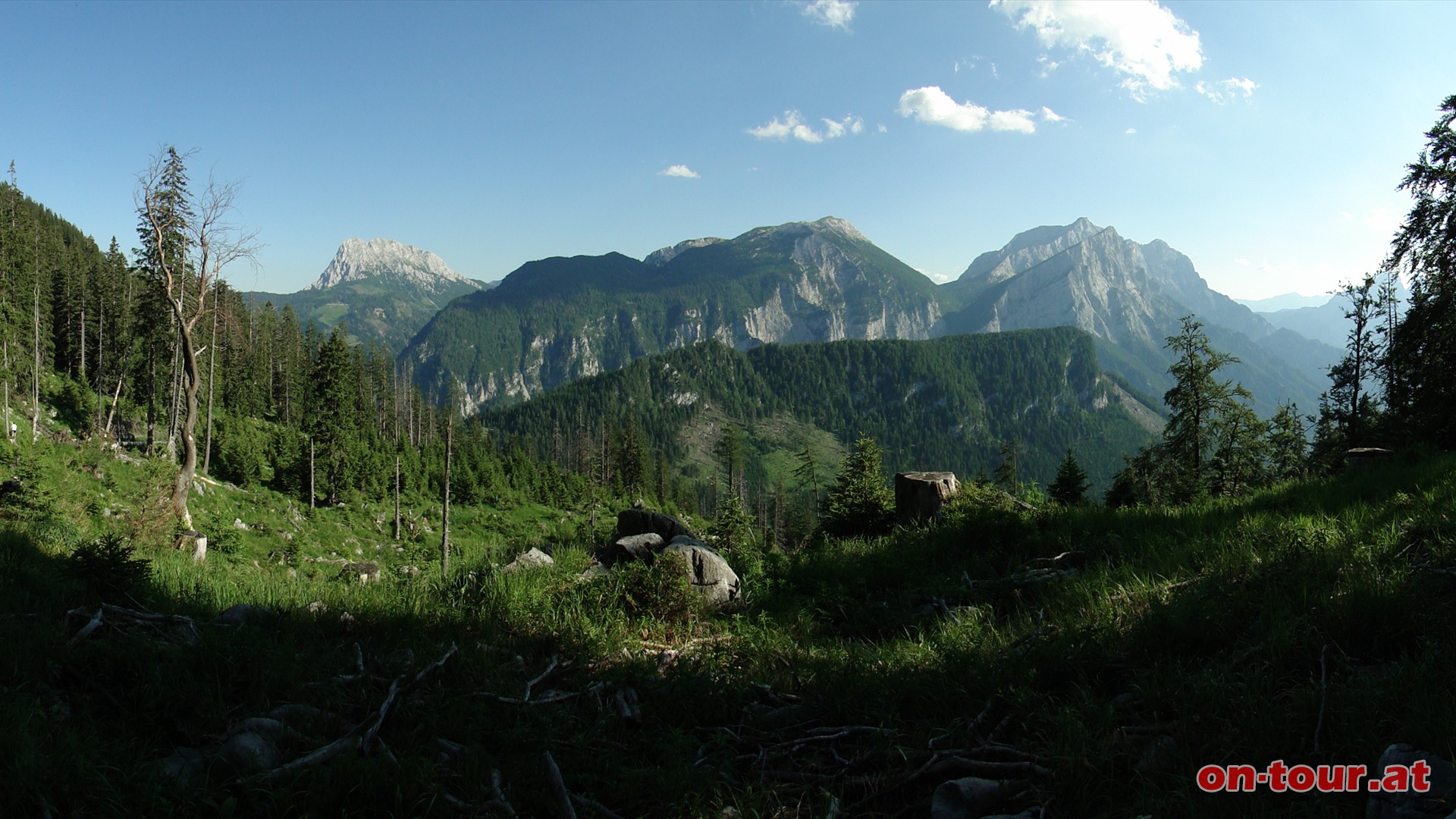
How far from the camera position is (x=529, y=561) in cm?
956

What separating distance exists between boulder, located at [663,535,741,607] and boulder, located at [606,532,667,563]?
99cm

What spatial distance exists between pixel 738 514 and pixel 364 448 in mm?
36981

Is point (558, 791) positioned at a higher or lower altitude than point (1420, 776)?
lower

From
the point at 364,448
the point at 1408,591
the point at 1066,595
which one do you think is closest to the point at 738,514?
the point at 1066,595

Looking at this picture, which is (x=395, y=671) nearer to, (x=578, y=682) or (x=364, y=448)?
(x=578, y=682)

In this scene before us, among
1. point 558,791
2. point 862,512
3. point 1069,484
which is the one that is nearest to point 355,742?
point 558,791

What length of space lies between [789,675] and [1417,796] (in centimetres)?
385

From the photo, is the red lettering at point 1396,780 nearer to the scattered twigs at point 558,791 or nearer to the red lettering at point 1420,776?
the red lettering at point 1420,776

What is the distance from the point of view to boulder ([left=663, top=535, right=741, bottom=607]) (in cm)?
862

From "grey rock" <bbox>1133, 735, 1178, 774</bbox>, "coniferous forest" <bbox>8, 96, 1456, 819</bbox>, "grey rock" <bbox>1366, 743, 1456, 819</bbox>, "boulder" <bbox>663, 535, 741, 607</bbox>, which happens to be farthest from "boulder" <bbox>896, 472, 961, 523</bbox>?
"grey rock" <bbox>1366, 743, 1456, 819</bbox>

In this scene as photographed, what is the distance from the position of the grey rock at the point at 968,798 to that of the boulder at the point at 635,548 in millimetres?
6642

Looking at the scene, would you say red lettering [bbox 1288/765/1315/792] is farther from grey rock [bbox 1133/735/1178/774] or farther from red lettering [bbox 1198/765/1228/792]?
grey rock [bbox 1133/735/1178/774]

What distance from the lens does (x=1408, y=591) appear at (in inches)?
191

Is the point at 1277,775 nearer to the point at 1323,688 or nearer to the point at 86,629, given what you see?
the point at 1323,688
